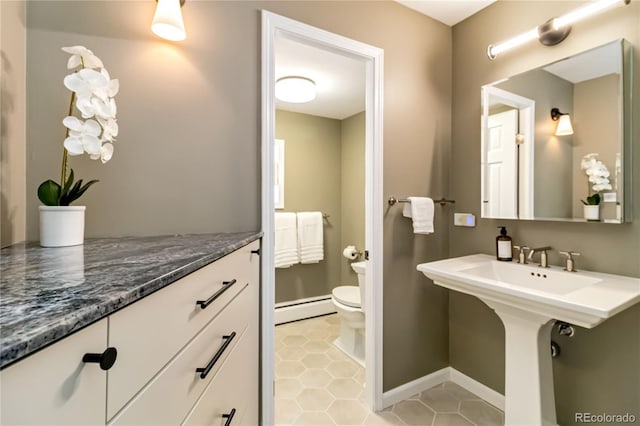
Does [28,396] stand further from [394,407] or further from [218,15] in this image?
[394,407]

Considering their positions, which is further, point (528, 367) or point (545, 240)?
point (545, 240)

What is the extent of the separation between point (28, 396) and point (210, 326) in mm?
484

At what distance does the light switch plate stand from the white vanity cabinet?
149cm

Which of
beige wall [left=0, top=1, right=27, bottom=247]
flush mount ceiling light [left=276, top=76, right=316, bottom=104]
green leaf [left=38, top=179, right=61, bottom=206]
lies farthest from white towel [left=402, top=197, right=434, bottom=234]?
beige wall [left=0, top=1, right=27, bottom=247]

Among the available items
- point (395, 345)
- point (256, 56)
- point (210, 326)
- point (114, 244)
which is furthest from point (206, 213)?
point (395, 345)

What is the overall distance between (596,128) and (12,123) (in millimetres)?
2365

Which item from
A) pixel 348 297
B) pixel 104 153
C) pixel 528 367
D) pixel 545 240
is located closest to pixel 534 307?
pixel 528 367

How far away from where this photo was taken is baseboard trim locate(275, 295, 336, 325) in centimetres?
289

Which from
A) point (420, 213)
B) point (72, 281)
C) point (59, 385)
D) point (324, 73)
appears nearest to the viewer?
point (59, 385)

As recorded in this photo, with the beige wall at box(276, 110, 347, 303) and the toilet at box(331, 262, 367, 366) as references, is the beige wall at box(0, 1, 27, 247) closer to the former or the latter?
the toilet at box(331, 262, 367, 366)

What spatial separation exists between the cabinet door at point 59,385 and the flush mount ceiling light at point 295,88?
7.40ft

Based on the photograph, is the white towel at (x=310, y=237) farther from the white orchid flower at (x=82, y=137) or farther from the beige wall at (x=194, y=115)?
the white orchid flower at (x=82, y=137)

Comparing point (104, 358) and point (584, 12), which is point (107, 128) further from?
point (584, 12)

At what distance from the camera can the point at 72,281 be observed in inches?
18.4
